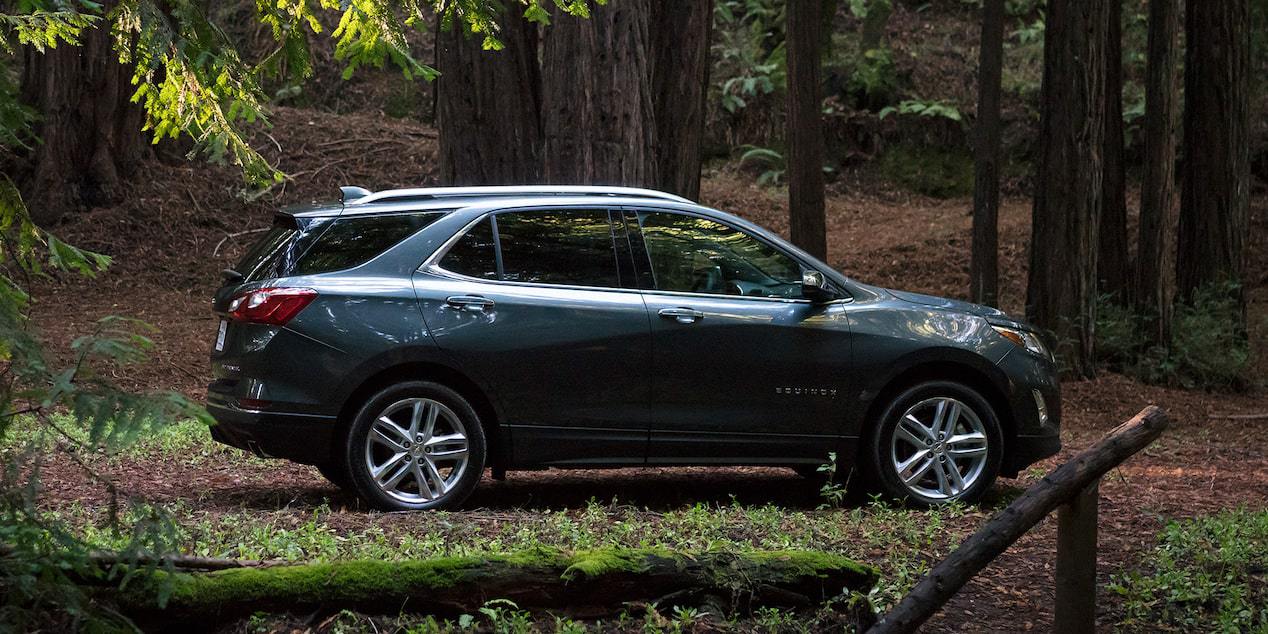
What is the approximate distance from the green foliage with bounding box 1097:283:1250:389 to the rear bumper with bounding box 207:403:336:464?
1101cm

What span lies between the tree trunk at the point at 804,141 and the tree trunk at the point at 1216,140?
17.0ft

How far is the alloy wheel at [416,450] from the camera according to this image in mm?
7145

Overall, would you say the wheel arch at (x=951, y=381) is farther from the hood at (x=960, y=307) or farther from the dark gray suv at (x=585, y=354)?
the hood at (x=960, y=307)

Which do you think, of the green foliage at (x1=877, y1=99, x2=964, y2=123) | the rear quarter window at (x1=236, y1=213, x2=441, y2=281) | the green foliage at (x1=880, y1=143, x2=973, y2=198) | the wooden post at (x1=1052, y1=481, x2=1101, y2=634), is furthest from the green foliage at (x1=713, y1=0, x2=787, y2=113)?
the wooden post at (x1=1052, y1=481, x2=1101, y2=634)

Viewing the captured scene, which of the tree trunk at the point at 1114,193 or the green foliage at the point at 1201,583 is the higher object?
the tree trunk at the point at 1114,193

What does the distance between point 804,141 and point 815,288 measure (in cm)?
714

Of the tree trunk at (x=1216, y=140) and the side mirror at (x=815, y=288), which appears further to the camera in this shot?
the tree trunk at (x=1216, y=140)

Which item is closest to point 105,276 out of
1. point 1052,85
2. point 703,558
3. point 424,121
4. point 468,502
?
point 424,121

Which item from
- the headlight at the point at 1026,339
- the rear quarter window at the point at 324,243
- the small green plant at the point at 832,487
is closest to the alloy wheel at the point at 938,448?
the small green plant at the point at 832,487

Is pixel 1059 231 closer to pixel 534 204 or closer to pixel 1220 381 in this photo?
pixel 1220 381

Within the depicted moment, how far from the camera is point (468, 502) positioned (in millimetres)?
7773

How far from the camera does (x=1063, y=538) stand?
16.7ft

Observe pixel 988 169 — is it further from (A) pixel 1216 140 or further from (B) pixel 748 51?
(B) pixel 748 51

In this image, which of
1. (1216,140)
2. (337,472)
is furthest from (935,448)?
(1216,140)
